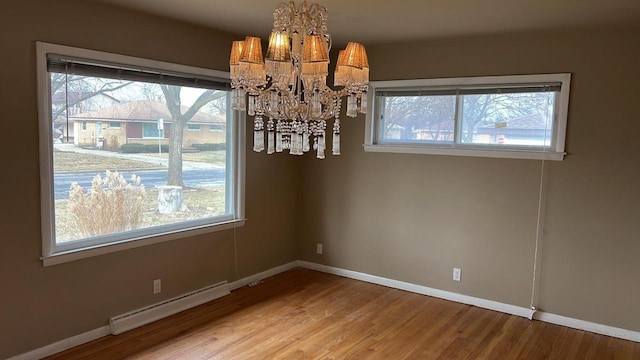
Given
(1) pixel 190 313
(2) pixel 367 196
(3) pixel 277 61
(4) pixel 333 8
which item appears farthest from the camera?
(2) pixel 367 196

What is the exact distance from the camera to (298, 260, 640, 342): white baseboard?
367cm

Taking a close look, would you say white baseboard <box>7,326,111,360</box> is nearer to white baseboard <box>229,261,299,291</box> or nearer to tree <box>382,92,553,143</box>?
white baseboard <box>229,261,299,291</box>

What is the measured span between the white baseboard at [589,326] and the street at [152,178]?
3.10m

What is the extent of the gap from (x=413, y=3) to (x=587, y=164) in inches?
77.2

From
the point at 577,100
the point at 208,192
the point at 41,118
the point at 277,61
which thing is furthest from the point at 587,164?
the point at 41,118

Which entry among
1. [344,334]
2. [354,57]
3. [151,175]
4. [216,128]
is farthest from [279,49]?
[344,334]

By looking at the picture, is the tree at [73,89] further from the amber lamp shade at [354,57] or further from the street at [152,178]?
the amber lamp shade at [354,57]

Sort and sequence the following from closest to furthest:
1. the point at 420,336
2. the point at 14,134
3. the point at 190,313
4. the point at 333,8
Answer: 1. the point at 14,134
2. the point at 333,8
3. the point at 420,336
4. the point at 190,313

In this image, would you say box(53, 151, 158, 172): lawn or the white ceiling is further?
box(53, 151, 158, 172): lawn

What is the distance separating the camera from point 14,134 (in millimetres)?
2844

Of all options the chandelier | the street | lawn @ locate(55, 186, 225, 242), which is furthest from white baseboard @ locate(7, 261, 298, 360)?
the chandelier

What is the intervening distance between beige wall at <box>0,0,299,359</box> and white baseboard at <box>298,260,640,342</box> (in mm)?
1348

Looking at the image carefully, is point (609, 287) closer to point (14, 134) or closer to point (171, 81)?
point (171, 81)

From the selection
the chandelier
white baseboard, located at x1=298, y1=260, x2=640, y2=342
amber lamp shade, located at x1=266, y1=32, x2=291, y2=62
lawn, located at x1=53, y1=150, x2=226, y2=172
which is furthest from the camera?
white baseboard, located at x1=298, y1=260, x2=640, y2=342
